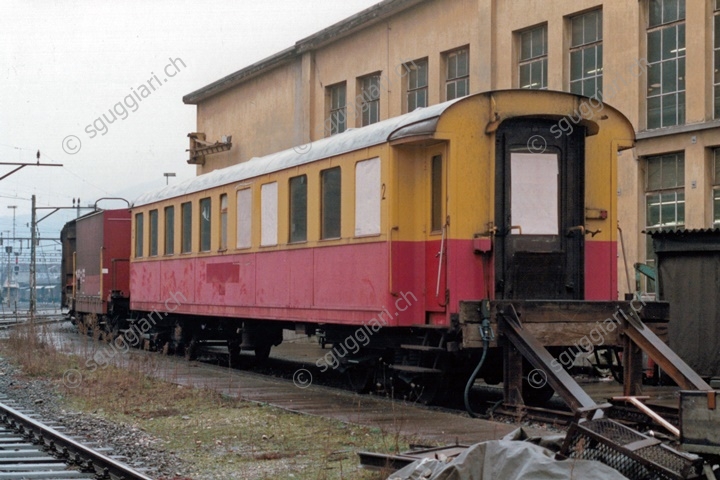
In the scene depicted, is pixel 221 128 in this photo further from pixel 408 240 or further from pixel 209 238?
pixel 408 240

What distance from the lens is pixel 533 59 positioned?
22.8 metres

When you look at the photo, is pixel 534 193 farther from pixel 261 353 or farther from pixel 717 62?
pixel 261 353

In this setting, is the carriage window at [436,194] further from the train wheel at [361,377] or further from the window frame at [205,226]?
the window frame at [205,226]

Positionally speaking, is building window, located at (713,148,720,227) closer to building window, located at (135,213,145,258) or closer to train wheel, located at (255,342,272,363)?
train wheel, located at (255,342,272,363)

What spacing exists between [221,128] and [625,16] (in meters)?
19.9

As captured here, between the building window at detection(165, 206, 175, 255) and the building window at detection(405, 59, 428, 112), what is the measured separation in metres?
7.80

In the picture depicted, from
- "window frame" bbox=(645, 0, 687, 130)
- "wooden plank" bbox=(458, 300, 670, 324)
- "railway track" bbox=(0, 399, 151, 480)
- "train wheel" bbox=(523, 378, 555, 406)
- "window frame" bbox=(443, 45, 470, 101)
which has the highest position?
"window frame" bbox=(443, 45, 470, 101)

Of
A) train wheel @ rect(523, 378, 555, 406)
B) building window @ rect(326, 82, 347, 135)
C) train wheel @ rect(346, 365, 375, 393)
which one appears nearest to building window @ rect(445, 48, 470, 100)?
building window @ rect(326, 82, 347, 135)

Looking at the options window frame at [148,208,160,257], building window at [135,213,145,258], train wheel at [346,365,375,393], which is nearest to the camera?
train wheel at [346,365,375,393]

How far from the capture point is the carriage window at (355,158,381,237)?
13.1 m

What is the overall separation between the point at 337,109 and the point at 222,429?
19.6m

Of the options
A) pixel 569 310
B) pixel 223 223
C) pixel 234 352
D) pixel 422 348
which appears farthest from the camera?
pixel 234 352

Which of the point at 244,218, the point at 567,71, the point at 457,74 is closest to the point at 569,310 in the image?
the point at 244,218

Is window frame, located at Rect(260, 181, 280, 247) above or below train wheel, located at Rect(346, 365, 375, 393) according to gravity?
above
